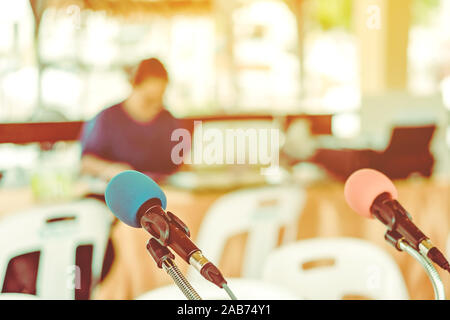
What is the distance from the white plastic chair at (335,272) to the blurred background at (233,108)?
3 cm

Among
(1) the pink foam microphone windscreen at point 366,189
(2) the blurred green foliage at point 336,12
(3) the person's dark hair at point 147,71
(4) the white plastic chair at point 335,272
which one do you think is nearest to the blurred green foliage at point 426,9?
(2) the blurred green foliage at point 336,12

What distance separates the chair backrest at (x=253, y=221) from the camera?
1817mm

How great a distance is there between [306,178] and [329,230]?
0.29 meters

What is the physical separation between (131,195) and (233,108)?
5356 mm

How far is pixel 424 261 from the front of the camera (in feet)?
2.31

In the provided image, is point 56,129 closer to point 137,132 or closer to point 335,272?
point 137,132

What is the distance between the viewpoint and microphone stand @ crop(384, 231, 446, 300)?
0.70 m

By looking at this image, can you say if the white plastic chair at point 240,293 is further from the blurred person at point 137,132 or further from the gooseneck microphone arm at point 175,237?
the blurred person at point 137,132

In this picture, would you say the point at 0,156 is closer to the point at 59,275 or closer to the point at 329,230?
the point at 59,275

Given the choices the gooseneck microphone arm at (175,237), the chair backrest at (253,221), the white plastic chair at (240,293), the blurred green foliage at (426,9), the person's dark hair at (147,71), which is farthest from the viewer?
the blurred green foliage at (426,9)

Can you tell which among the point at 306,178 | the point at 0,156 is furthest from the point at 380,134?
the point at 0,156

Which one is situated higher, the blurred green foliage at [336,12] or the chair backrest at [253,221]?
the blurred green foliage at [336,12]

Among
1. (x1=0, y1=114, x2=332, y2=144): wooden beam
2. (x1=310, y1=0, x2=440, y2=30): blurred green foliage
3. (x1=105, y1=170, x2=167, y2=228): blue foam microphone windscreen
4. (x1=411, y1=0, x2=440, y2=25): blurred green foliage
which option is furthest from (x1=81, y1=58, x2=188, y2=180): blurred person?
(x1=411, y1=0, x2=440, y2=25): blurred green foliage
